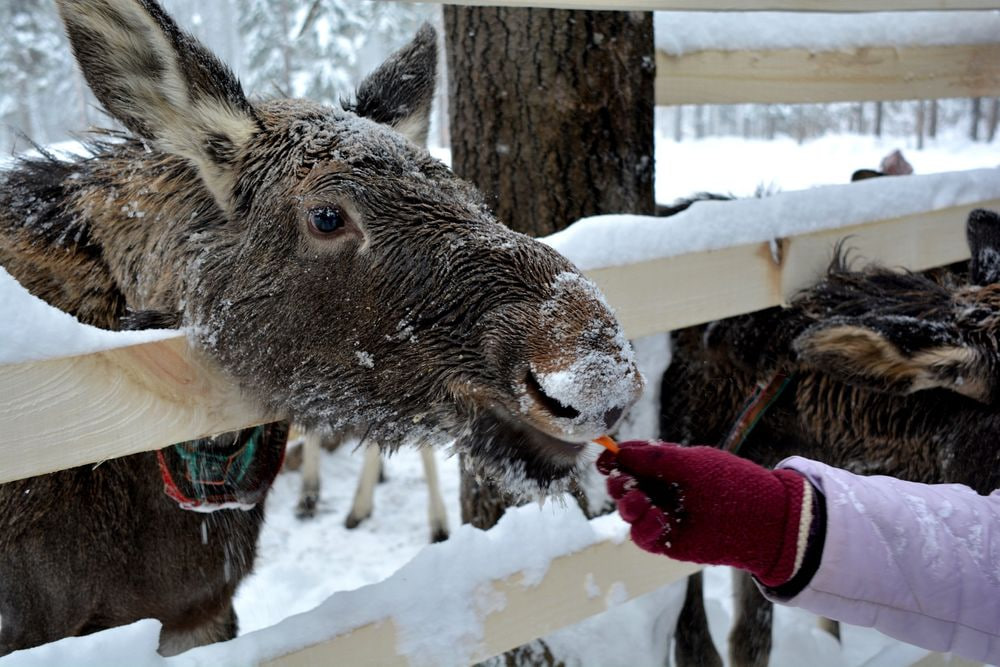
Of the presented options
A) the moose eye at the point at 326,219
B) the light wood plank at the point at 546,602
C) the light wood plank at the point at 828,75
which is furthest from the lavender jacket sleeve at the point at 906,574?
the light wood plank at the point at 828,75

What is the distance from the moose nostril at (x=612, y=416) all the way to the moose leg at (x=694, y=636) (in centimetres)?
287

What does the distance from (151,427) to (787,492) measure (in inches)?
60.6

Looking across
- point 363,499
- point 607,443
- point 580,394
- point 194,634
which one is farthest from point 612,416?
point 363,499

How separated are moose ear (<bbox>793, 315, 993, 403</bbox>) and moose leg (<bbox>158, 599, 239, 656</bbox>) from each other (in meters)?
2.55

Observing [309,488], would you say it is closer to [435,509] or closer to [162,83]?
[435,509]

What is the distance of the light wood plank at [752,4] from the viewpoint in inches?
93.2

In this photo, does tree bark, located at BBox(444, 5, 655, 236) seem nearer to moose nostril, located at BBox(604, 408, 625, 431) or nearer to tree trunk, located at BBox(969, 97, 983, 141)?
moose nostril, located at BBox(604, 408, 625, 431)

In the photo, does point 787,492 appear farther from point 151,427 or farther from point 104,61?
point 104,61

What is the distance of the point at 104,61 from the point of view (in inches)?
78.6

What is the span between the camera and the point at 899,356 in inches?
112

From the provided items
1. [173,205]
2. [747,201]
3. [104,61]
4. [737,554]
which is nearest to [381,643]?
[737,554]


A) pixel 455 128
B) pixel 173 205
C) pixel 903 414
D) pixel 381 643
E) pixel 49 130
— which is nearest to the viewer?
pixel 381 643

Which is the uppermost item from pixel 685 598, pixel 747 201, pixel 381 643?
pixel 747 201

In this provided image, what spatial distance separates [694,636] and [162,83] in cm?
379
